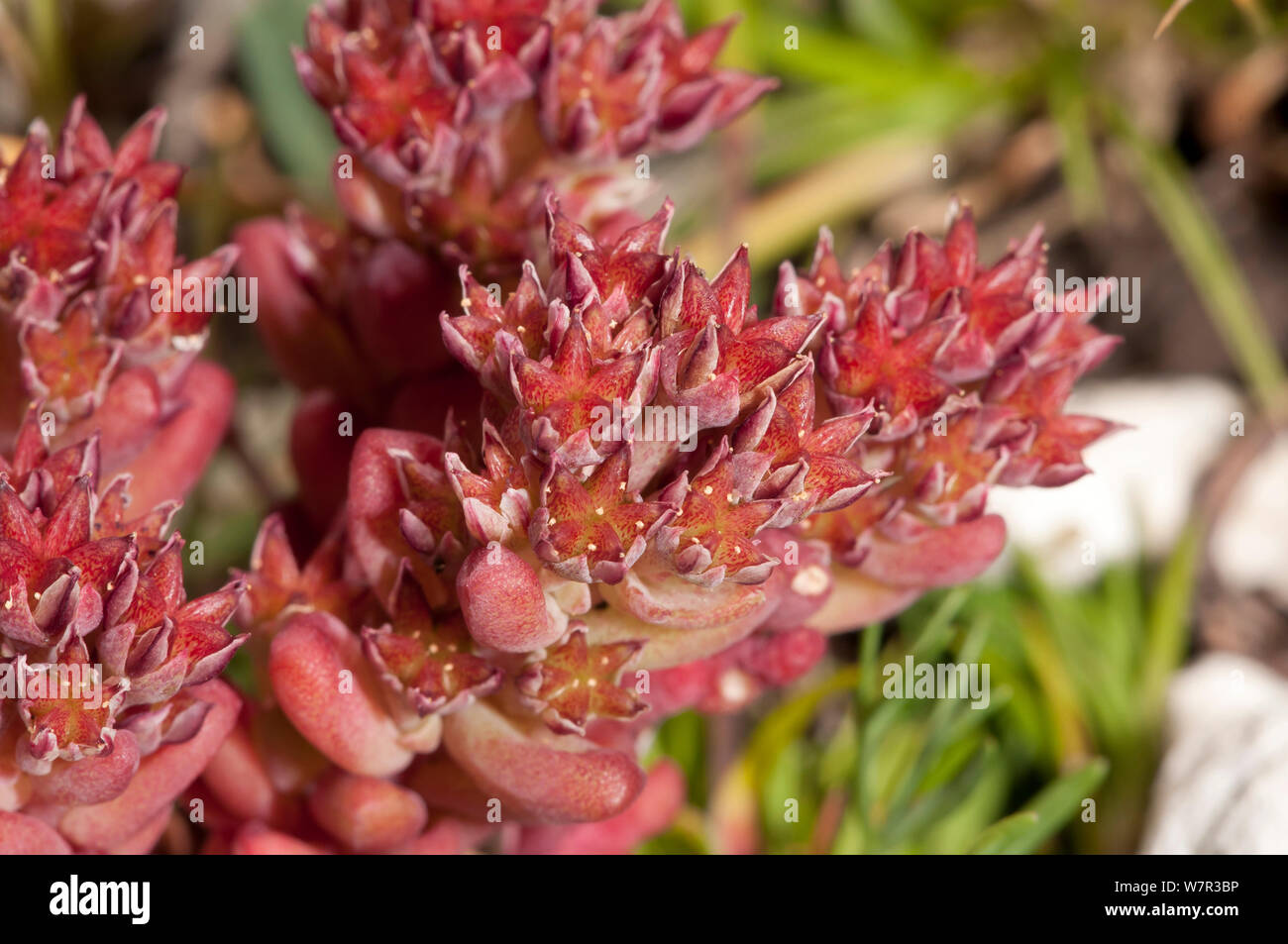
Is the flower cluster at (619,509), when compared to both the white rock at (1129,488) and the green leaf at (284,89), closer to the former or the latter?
the white rock at (1129,488)

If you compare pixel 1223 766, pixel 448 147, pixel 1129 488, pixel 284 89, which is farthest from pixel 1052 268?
pixel 448 147

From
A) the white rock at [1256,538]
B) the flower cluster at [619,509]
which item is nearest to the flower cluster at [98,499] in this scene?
the flower cluster at [619,509]

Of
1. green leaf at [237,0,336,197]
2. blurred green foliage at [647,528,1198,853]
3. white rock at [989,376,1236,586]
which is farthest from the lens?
green leaf at [237,0,336,197]

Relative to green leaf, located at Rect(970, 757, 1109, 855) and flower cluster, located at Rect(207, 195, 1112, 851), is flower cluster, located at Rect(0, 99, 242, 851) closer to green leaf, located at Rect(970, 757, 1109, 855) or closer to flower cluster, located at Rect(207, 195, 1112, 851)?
flower cluster, located at Rect(207, 195, 1112, 851)

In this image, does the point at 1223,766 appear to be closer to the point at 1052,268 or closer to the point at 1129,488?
the point at 1129,488

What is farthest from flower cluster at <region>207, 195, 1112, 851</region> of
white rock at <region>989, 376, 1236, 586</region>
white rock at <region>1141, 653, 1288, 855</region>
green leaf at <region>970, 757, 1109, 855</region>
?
white rock at <region>989, 376, 1236, 586</region>
